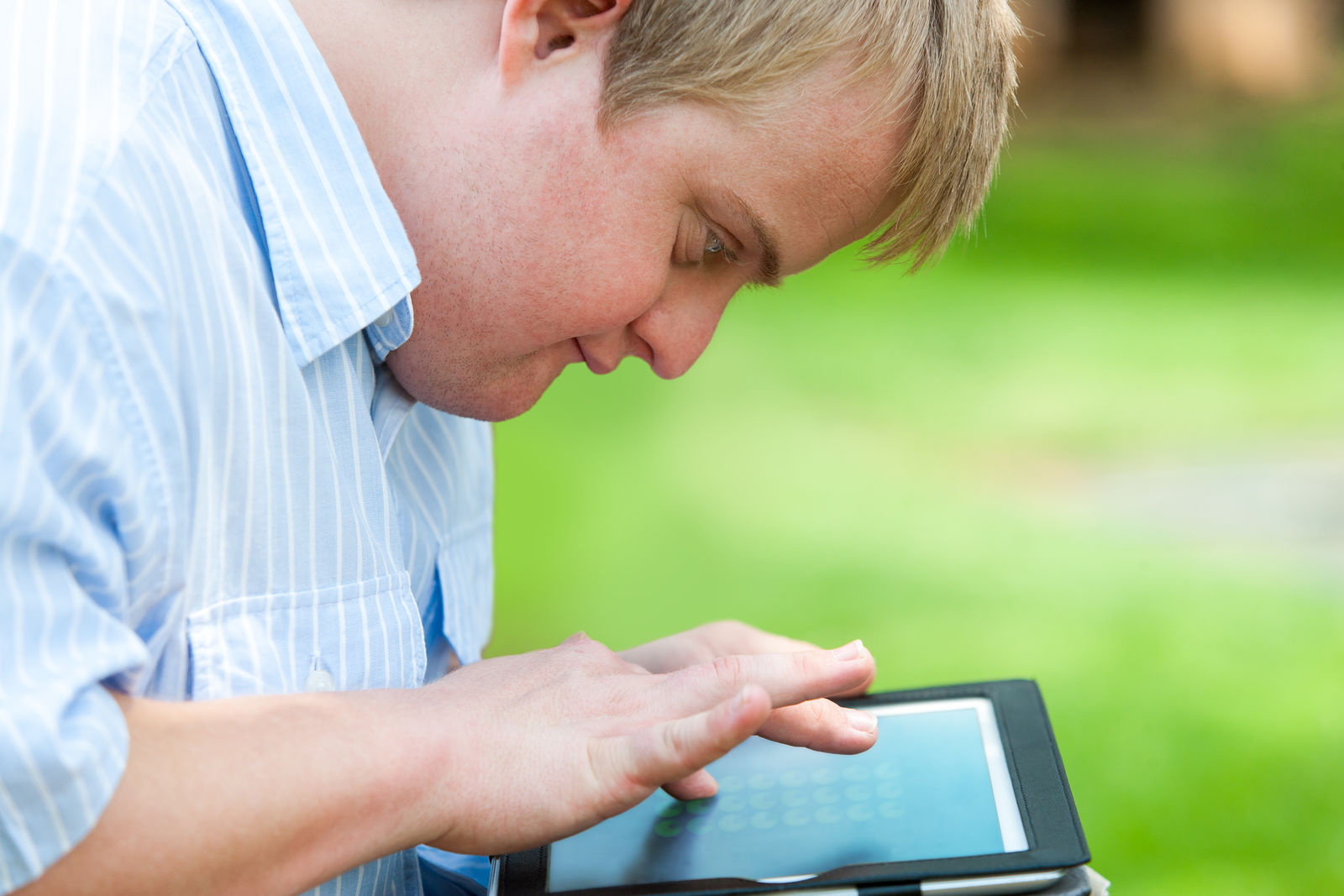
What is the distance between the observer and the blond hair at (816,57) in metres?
0.95

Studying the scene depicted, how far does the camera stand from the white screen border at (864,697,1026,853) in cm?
84

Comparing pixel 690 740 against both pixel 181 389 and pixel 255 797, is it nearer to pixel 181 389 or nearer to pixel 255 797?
pixel 255 797

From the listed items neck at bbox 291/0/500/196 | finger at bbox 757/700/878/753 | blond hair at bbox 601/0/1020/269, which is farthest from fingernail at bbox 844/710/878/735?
neck at bbox 291/0/500/196

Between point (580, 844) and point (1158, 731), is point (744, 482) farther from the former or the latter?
point (580, 844)

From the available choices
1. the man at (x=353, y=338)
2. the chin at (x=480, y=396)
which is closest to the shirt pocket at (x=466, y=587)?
the man at (x=353, y=338)

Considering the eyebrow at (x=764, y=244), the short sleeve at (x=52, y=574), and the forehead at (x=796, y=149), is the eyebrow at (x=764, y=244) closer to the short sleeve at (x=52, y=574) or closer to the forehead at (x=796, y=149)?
the forehead at (x=796, y=149)

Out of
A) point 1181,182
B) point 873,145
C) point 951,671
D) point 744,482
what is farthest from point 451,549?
point 1181,182

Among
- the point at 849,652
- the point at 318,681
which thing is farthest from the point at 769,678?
the point at 318,681

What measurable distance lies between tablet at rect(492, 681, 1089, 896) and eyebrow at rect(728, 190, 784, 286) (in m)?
0.40

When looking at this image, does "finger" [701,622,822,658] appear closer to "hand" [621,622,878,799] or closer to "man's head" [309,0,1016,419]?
"hand" [621,622,878,799]

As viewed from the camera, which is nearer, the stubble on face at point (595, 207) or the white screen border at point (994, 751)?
the white screen border at point (994, 751)

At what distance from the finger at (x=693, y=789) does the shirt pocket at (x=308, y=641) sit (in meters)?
0.23

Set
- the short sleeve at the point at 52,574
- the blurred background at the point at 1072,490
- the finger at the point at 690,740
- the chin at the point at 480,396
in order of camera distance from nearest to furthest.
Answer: the short sleeve at the point at 52,574 → the finger at the point at 690,740 → the chin at the point at 480,396 → the blurred background at the point at 1072,490

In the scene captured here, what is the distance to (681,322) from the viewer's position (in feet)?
3.65
